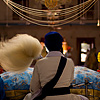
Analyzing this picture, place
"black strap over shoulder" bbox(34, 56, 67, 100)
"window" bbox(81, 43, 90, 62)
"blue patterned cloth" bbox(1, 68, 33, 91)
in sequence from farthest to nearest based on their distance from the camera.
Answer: "window" bbox(81, 43, 90, 62)
"blue patterned cloth" bbox(1, 68, 33, 91)
"black strap over shoulder" bbox(34, 56, 67, 100)

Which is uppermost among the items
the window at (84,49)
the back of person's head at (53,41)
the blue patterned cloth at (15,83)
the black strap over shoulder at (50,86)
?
the back of person's head at (53,41)

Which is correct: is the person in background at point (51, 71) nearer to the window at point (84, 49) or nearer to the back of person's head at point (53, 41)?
the back of person's head at point (53, 41)

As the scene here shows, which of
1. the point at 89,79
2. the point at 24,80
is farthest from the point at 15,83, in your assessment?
the point at 89,79

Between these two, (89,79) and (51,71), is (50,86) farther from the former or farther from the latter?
Result: (89,79)

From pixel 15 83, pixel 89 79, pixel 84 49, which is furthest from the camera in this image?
pixel 84 49

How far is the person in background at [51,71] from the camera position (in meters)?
1.74

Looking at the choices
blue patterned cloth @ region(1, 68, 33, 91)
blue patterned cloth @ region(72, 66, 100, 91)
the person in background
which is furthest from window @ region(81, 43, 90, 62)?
the person in background

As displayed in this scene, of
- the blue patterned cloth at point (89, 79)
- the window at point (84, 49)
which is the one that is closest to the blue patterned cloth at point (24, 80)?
the blue patterned cloth at point (89, 79)

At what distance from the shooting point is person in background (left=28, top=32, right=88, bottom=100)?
174cm

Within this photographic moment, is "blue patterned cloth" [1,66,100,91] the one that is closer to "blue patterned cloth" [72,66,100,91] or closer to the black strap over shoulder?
"blue patterned cloth" [72,66,100,91]

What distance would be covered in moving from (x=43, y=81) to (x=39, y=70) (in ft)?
0.36

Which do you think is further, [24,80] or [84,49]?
[84,49]

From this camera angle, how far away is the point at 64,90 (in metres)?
1.78

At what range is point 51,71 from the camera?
5.70ft
